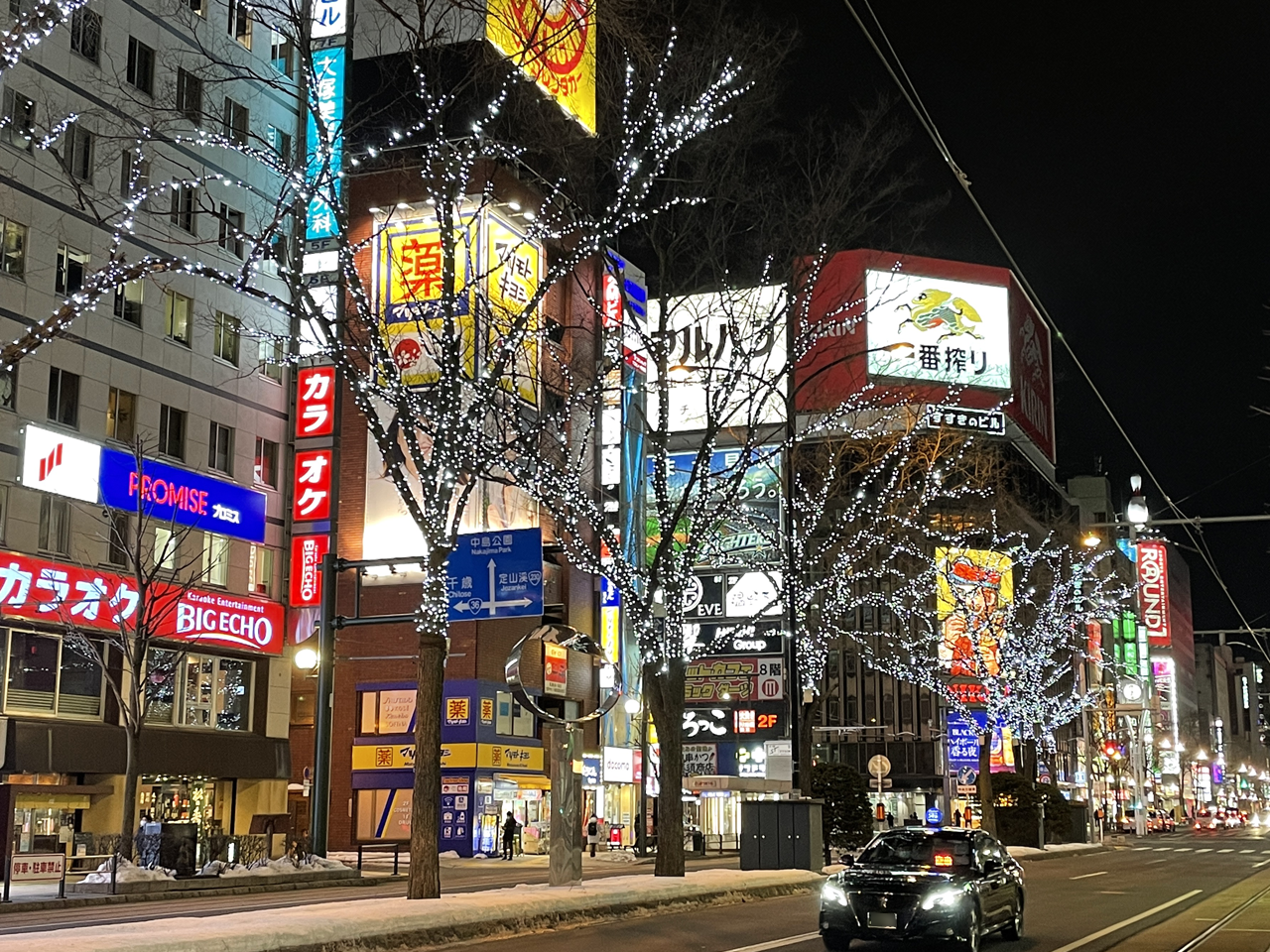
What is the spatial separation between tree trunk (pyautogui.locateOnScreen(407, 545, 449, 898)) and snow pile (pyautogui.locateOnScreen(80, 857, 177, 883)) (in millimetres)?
9036

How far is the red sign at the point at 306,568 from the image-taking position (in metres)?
42.9

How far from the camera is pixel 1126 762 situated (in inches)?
4402

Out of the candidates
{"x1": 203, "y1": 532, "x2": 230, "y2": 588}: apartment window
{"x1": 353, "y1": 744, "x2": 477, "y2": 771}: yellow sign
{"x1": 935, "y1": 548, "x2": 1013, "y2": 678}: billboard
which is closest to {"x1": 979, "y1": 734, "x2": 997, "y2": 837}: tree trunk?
{"x1": 935, "y1": 548, "x2": 1013, "y2": 678}: billboard

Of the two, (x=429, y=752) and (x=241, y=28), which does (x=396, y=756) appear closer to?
(x=241, y=28)

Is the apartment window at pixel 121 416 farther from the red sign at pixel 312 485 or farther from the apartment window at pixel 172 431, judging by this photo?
the red sign at pixel 312 485

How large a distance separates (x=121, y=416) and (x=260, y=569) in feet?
24.3

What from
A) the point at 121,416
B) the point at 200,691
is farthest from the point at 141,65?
the point at 200,691

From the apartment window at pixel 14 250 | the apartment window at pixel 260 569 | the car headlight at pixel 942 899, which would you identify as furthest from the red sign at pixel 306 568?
the car headlight at pixel 942 899

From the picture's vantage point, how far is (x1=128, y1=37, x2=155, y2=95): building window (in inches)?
1492

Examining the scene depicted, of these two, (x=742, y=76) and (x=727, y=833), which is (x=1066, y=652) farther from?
(x=742, y=76)

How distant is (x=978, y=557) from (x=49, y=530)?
48.6m

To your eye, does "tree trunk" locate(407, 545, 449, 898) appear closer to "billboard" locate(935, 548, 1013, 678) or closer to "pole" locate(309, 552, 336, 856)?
"pole" locate(309, 552, 336, 856)

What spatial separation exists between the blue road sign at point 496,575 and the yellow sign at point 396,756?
76.9ft

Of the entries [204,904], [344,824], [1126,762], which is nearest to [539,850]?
[344,824]
